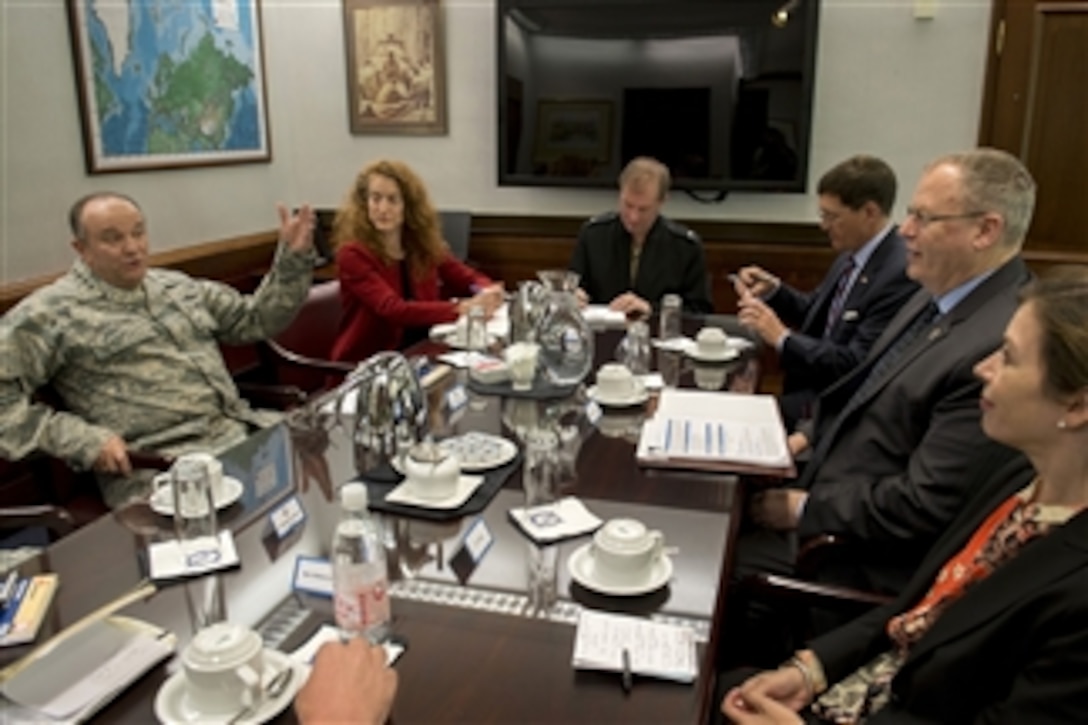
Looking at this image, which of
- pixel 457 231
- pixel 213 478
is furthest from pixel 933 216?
pixel 457 231

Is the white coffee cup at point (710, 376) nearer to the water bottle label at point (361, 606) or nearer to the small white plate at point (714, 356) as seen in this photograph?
the small white plate at point (714, 356)

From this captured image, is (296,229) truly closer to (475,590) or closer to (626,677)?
(475,590)

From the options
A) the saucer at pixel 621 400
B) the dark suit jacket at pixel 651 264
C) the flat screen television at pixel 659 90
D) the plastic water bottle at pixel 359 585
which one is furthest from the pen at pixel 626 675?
the flat screen television at pixel 659 90

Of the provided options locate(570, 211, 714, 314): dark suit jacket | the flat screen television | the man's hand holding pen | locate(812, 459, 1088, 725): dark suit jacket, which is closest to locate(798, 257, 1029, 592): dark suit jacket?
locate(812, 459, 1088, 725): dark suit jacket

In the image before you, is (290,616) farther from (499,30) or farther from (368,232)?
(499,30)

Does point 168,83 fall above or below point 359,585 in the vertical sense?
above

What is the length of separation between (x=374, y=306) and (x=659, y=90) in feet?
6.75

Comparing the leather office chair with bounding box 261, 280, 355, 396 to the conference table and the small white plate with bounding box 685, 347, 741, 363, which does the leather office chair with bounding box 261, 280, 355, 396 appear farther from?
the conference table

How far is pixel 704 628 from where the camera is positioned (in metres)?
1.15

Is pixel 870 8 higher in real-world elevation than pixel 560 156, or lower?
higher

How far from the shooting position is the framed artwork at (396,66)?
4.48m

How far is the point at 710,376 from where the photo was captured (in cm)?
233

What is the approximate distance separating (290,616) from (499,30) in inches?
146

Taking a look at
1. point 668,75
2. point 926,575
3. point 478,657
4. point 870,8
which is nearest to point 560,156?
point 668,75
